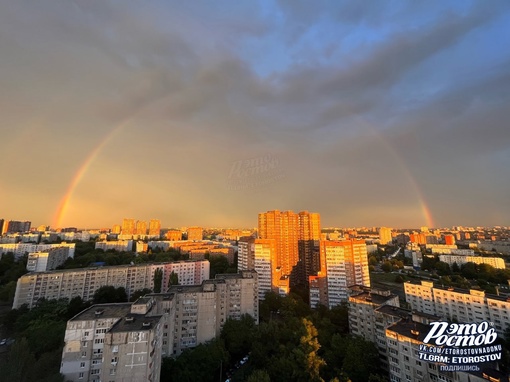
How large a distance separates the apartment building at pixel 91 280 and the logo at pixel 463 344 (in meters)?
21.5

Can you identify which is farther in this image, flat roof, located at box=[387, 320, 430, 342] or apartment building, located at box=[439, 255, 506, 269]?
apartment building, located at box=[439, 255, 506, 269]

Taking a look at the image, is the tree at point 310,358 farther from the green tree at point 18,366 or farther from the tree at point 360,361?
the green tree at point 18,366

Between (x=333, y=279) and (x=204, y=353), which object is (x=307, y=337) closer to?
(x=204, y=353)

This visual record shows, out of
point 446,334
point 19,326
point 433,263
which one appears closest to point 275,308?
point 446,334

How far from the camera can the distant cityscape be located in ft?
26.7

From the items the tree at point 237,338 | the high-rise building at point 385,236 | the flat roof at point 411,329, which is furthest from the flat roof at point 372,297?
the high-rise building at point 385,236

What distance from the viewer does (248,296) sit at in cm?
1542

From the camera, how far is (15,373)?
8242 mm

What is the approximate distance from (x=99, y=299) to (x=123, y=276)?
11.0 ft

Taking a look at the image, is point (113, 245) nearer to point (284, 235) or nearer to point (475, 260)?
point (284, 235)

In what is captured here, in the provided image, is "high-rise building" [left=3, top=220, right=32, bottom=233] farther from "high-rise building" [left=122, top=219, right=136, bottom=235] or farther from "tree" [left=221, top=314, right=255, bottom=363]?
"tree" [left=221, top=314, right=255, bottom=363]

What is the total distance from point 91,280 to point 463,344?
2330cm

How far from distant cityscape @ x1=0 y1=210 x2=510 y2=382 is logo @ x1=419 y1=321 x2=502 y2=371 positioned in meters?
0.40

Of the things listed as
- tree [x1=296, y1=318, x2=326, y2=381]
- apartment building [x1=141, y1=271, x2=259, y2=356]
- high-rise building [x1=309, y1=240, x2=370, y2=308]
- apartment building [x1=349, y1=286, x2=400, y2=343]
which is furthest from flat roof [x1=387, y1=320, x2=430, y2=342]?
high-rise building [x1=309, y1=240, x2=370, y2=308]
